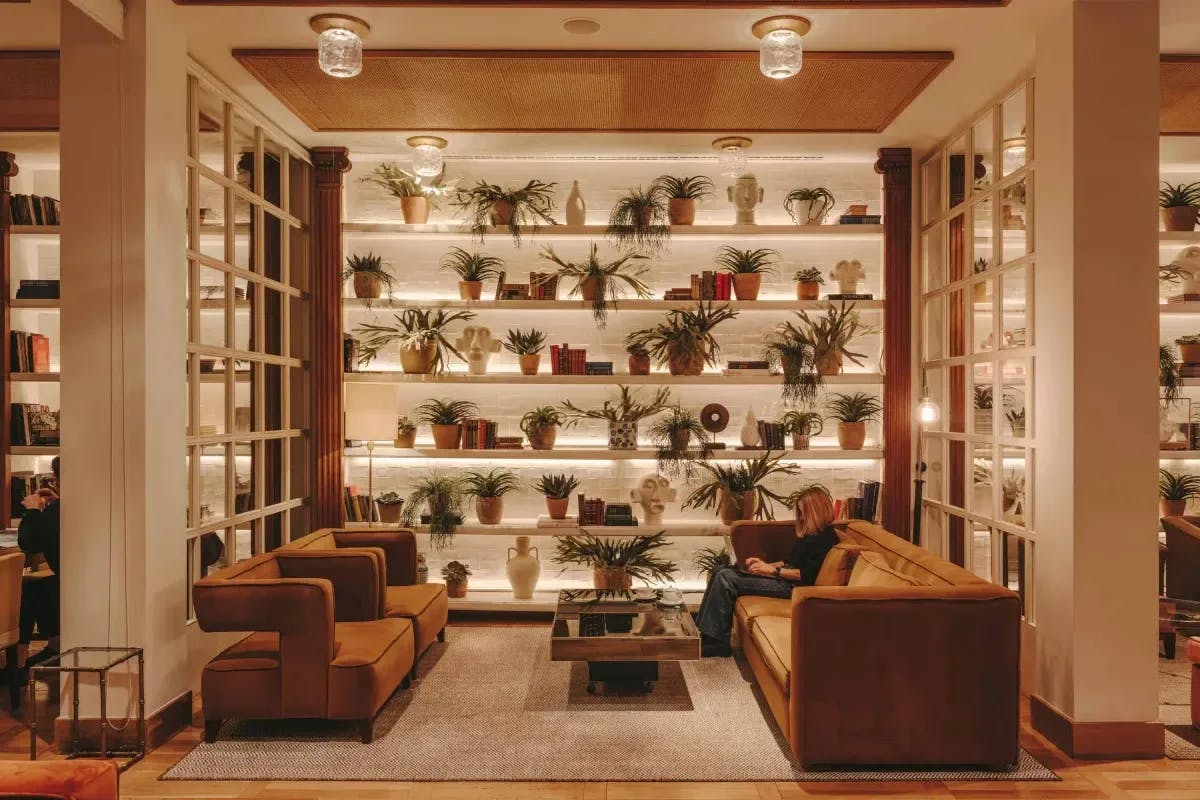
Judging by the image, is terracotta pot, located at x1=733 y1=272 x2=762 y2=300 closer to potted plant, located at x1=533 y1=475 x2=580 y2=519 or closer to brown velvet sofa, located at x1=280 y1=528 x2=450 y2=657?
potted plant, located at x1=533 y1=475 x2=580 y2=519

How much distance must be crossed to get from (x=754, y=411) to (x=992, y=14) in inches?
124

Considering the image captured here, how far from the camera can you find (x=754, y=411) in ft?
20.6

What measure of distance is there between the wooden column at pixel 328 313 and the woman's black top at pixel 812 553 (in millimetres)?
3074

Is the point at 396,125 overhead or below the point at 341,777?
overhead

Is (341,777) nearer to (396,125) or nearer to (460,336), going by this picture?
(460,336)

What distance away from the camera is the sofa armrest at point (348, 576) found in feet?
14.2

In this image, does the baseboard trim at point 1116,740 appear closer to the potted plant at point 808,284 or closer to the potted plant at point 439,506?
the potted plant at point 808,284

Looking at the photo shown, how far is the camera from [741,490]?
5.88 metres

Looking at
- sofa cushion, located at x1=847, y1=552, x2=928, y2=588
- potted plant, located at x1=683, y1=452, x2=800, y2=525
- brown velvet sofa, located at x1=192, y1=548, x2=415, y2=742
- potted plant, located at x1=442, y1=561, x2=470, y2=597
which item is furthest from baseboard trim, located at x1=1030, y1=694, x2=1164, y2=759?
potted plant, located at x1=442, y1=561, x2=470, y2=597

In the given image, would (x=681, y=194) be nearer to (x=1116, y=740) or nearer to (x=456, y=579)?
(x=456, y=579)

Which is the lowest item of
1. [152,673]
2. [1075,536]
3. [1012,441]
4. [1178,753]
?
[1178,753]

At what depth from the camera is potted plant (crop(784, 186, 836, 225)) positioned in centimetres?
600

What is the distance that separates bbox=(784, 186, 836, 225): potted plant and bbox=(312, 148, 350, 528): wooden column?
315 cm

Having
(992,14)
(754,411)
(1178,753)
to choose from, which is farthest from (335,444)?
(1178,753)
